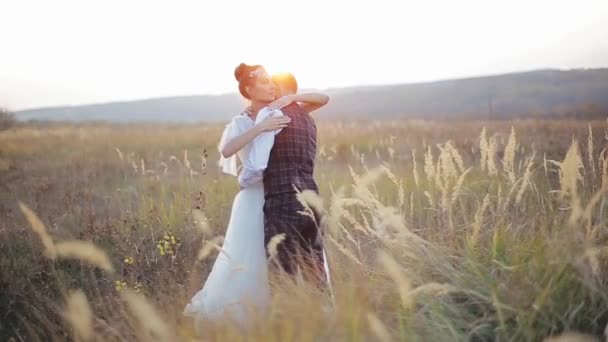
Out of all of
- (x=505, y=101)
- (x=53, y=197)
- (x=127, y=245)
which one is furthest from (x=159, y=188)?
(x=505, y=101)

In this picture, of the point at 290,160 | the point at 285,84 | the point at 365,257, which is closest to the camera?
the point at 365,257

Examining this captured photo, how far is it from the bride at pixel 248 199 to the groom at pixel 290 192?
10cm

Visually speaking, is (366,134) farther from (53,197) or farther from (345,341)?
(345,341)

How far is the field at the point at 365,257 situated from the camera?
2.72m

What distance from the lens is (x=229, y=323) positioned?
273 centimetres

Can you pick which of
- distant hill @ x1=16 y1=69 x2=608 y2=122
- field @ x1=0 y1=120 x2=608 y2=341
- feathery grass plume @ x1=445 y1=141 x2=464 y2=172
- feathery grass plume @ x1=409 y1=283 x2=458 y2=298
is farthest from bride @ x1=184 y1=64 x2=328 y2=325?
distant hill @ x1=16 y1=69 x2=608 y2=122

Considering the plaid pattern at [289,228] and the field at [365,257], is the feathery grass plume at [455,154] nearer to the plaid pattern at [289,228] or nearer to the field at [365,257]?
the field at [365,257]

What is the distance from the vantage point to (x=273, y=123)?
4.26 m

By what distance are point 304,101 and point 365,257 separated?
1.19 metres

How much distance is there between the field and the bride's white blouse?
0.47 metres

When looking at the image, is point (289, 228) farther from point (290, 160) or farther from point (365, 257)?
point (365, 257)

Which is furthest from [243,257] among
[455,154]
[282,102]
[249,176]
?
[455,154]

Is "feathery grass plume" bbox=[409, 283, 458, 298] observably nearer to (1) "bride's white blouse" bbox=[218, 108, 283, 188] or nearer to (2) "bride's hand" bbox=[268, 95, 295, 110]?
(1) "bride's white blouse" bbox=[218, 108, 283, 188]

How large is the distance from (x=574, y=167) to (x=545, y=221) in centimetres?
84
